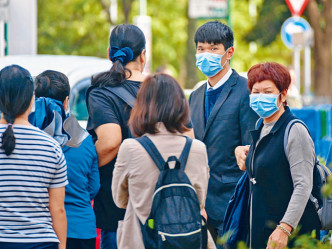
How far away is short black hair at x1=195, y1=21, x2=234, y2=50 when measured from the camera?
5645 millimetres

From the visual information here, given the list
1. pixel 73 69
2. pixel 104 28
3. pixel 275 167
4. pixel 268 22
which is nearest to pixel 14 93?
pixel 275 167

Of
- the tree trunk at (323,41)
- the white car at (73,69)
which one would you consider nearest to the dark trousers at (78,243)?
the white car at (73,69)

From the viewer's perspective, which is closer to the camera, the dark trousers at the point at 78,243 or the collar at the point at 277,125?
the collar at the point at 277,125

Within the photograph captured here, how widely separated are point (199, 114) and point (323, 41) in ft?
71.9

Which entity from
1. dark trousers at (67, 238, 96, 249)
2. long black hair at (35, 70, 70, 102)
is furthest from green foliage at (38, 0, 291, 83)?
dark trousers at (67, 238, 96, 249)

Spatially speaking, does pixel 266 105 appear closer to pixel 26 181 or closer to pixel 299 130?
pixel 299 130

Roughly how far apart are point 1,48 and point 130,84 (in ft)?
17.4

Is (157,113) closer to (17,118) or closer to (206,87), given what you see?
(17,118)

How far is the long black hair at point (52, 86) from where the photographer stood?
5184mm

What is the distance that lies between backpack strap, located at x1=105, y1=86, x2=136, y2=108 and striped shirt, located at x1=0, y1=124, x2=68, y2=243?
975 mm

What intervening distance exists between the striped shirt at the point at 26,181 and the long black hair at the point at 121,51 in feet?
3.52

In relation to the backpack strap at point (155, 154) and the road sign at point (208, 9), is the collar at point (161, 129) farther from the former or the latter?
the road sign at point (208, 9)

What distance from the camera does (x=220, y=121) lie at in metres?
5.47

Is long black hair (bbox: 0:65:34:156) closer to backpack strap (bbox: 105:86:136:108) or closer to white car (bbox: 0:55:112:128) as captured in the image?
backpack strap (bbox: 105:86:136:108)
